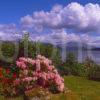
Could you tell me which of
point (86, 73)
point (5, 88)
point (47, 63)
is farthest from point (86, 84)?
point (47, 63)

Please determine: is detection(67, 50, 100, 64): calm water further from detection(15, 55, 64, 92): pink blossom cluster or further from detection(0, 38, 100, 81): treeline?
detection(15, 55, 64, 92): pink blossom cluster

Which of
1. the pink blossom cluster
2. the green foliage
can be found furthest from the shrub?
the pink blossom cluster

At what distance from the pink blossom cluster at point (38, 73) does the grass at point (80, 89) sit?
0.56 metres

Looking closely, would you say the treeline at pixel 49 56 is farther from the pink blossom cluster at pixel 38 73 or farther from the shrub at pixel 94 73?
the pink blossom cluster at pixel 38 73

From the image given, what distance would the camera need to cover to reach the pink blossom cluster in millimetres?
14262

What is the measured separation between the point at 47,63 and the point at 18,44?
1137cm

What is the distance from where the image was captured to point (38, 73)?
47.0 feet

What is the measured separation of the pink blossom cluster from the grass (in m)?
0.56

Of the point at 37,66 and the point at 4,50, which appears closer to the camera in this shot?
the point at 37,66

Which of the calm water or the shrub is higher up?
the calm water

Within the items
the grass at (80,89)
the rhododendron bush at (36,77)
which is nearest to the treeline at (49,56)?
the grass at (80,89)

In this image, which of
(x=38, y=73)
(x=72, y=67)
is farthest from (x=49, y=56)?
(x=38, y=73)

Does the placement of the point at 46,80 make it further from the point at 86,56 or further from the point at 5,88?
the point at 86,56

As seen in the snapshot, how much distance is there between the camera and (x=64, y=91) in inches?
600
